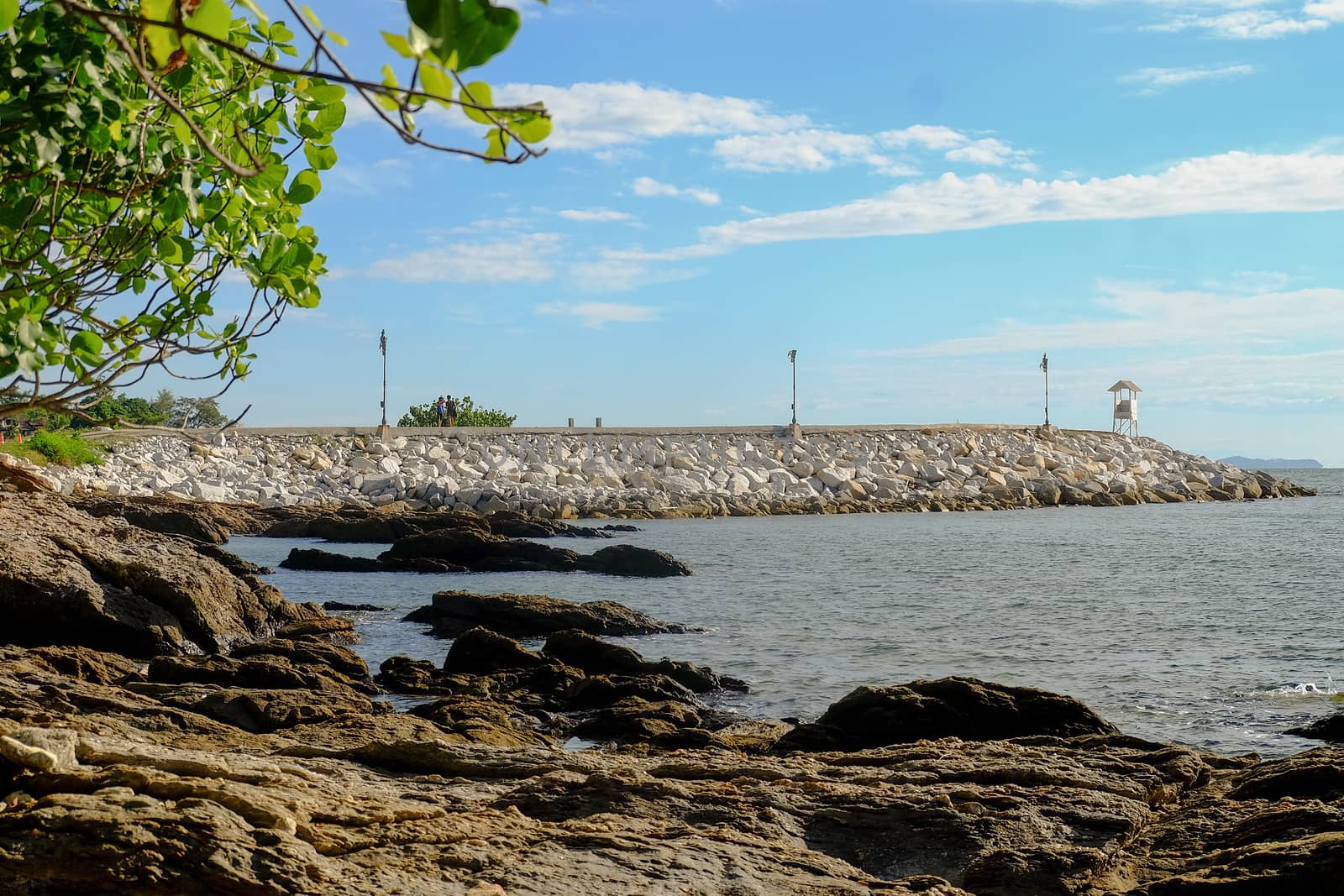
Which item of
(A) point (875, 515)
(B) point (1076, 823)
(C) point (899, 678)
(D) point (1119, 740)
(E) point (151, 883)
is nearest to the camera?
(E) point (151, 883)

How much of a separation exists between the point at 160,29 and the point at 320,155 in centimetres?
291

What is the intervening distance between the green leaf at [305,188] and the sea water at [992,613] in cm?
701

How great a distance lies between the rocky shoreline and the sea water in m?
2.27

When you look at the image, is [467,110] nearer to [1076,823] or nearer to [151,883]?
[151,883]

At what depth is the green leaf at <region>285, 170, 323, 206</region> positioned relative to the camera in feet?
16.1

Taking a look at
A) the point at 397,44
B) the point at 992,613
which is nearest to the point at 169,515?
the point at 992,613

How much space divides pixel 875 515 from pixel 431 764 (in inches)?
1569

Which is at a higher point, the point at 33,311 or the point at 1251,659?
the point at 33,311

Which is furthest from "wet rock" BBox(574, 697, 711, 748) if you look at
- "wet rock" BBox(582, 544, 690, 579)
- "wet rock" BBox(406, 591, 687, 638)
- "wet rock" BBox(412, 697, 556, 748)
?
"wet rock" BBox(582, 544, 690, 579)

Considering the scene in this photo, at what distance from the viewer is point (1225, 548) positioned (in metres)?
30.8

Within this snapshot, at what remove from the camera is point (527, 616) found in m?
14.3

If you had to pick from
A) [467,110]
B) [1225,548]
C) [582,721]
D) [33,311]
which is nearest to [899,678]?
[582,721]

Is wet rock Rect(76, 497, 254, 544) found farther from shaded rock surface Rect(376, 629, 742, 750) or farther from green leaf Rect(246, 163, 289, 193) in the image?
green leaf Rect(246, 163, 289, 193)

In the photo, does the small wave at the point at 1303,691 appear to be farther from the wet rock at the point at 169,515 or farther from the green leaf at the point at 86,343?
the wet rock at the point at 169,515
